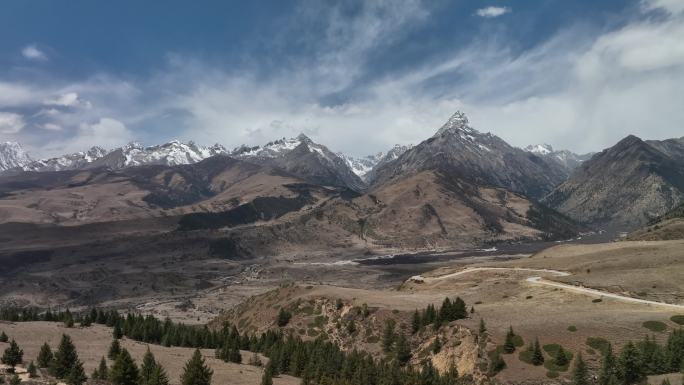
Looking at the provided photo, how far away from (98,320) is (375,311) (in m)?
57.1

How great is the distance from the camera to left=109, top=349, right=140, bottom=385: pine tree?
150 ft

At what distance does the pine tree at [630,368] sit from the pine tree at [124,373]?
4958 cm

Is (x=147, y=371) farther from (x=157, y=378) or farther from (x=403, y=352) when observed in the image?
(x=403, y=352)

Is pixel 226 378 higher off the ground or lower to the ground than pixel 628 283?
lower

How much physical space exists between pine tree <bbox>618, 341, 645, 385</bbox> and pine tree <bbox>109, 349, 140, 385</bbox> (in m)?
49.6

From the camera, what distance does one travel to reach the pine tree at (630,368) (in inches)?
2126

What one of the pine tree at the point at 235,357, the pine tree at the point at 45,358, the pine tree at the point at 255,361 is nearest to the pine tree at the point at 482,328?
the pine tree at the point at 255,361

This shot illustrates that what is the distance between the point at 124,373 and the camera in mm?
45938

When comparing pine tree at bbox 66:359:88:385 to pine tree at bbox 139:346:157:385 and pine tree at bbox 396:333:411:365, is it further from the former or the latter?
pine tree at bbox 396:333:411:365

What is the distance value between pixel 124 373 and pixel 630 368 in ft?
169

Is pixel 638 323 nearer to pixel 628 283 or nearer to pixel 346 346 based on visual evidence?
pixel 628 283

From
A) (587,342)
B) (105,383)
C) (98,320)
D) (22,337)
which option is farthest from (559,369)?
(98,320)

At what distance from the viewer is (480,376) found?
64500 mm

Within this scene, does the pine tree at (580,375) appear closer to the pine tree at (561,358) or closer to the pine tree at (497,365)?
the pine tree at (561,358)
